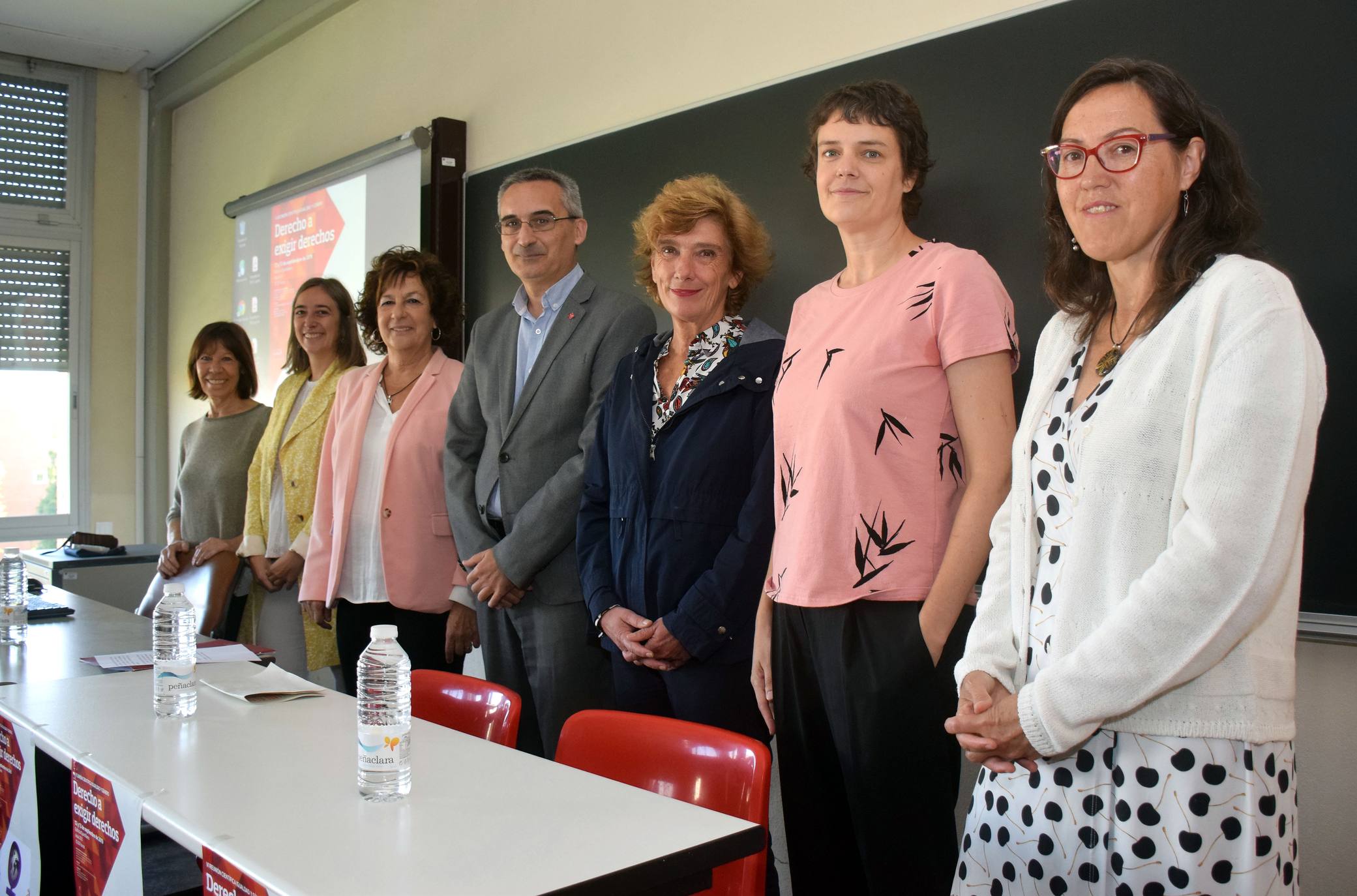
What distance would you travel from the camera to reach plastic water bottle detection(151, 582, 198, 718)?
1.81 metres

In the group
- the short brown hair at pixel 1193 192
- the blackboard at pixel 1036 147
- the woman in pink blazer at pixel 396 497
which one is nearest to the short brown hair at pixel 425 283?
the woman in pink blazer at pixel 396 497

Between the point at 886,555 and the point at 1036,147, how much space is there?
3.48 ft

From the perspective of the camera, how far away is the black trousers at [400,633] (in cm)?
304

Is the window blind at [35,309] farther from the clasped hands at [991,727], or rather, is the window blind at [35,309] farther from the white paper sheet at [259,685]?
the clasped hands at [991,727]

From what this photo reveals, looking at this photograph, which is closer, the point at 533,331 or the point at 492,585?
the point at 492,585

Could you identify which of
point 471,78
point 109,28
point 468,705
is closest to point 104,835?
point 468,705

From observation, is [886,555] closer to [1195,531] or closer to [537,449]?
[1195,531]

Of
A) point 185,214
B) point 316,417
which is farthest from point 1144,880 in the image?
point 185,214

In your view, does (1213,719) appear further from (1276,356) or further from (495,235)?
(495,235)

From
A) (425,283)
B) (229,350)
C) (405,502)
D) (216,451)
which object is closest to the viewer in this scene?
(405,502)

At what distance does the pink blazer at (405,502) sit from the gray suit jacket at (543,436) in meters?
0.15

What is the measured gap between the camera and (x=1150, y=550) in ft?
4.47

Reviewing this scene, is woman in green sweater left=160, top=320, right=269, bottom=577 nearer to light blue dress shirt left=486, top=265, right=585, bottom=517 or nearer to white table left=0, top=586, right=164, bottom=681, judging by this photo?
white table left=0, top=586, right=164, bottom=681

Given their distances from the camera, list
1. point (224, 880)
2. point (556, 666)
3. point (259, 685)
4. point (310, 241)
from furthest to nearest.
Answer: point (310, 241), point (556, 666), point (259, 685), point (224, 880)
